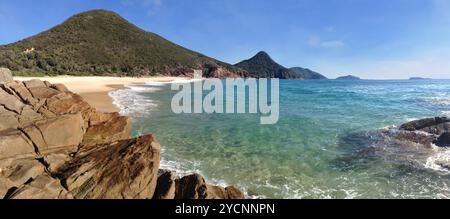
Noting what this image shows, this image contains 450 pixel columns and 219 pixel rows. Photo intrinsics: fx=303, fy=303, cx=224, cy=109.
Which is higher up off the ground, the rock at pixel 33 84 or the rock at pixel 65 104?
the rock at pixel 33 84

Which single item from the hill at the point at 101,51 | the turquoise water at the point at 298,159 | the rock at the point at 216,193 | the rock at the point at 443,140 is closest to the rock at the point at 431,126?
the rock at the point at 443,140

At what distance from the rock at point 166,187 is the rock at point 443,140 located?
14.0 meters

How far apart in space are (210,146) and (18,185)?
9.22 metres

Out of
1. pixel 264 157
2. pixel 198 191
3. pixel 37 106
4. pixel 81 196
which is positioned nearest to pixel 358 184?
pixel 264 157

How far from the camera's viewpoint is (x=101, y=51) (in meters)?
115

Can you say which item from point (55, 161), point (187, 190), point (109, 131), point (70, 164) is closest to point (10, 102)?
point (109, 131)

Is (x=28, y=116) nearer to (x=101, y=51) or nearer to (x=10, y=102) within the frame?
(x=10, y=102)

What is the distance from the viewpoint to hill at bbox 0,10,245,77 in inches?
3334

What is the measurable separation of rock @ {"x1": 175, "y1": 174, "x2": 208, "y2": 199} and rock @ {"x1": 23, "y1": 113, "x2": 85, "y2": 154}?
3980 mm

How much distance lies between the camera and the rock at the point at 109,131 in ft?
36.5

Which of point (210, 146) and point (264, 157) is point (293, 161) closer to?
point (264, 157)

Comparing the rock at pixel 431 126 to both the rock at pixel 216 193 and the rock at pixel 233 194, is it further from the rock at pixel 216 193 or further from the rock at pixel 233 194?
the rock at pixel 216 193

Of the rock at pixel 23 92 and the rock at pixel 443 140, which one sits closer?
the rock at pixel 23 92

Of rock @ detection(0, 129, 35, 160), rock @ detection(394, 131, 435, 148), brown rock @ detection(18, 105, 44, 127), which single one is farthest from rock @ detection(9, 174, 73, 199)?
rock @ detection(394, 131, 435, 148)
